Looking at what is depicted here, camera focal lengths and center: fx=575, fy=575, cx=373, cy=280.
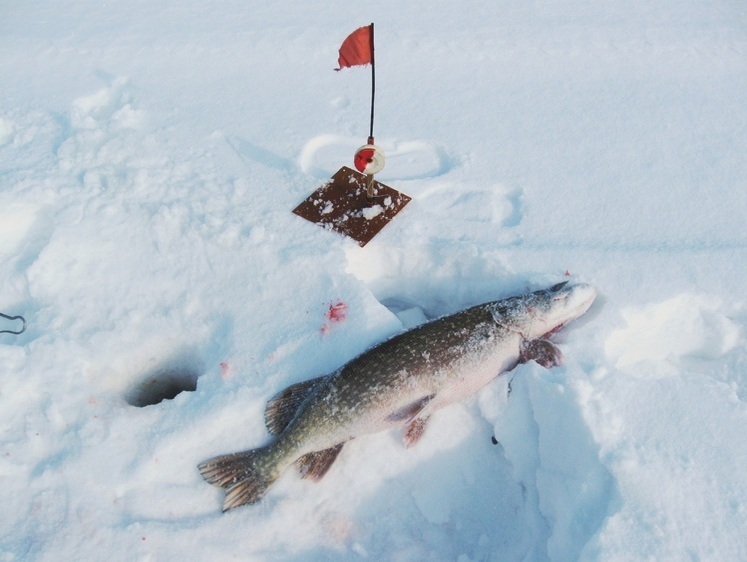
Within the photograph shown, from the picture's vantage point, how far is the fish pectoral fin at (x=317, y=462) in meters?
2.49

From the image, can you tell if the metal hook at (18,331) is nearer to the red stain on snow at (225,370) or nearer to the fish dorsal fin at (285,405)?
the red stain on snow at (225,370)

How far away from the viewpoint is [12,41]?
4.75 m

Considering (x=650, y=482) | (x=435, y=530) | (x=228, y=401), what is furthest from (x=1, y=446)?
(x=650, y=482)

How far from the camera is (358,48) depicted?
3.00 meters

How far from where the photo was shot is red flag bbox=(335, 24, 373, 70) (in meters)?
2.96

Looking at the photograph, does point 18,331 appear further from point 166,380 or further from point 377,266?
point 377,266

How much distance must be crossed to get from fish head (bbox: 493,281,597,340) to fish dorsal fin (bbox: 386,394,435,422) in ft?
1.71

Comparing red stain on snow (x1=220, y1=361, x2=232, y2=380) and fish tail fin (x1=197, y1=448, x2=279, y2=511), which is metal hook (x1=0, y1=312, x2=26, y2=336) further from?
fish tail fin (x1=197, y1=448, x2=279, y2=511)

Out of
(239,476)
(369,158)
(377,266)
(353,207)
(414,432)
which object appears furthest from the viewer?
(353,207)

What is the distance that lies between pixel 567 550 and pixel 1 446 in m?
2.41

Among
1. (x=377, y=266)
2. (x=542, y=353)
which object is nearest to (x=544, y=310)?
(x=542, y=353)

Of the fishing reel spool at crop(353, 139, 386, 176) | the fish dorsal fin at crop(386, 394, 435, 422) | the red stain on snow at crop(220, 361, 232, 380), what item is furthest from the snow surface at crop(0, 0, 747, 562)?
the fishing reel spool at crop(353, 139, 386, 176)

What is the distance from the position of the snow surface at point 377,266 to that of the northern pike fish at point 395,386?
0.09m

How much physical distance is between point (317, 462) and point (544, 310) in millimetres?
1260
